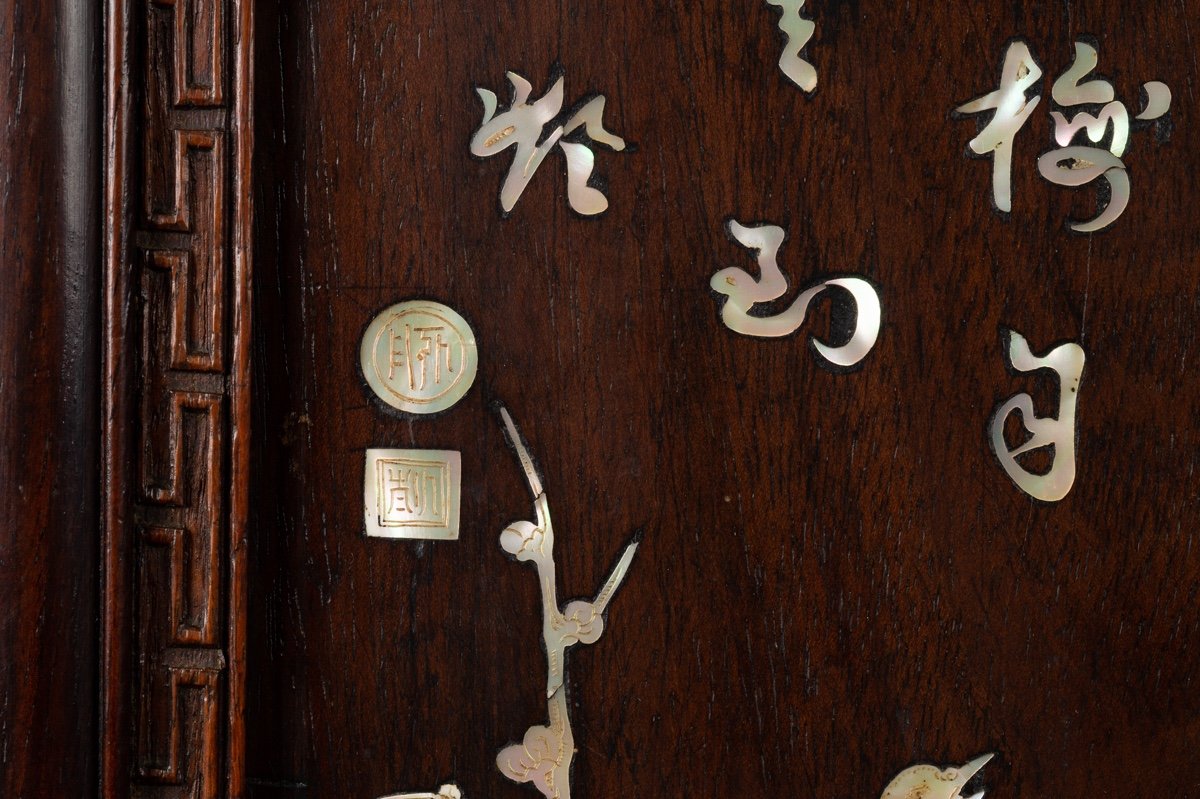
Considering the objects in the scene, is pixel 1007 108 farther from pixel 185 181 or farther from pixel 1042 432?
pixel 185 181

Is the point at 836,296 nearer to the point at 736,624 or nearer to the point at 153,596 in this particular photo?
the point at 736,624

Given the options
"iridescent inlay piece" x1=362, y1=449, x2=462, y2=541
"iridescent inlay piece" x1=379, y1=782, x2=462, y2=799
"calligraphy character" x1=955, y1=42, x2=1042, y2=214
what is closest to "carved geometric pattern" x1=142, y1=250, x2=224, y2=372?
"iridescent inlay piece" x1=362, y1=449, x2=462, y2=541

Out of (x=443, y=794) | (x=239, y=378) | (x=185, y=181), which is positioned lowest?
(x=443, y=794)

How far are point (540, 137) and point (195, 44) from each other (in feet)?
0.62

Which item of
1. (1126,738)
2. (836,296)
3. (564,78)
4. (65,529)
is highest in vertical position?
(564,78)

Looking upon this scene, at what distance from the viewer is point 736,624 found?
19.4 inches

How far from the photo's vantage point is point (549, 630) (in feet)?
1.62

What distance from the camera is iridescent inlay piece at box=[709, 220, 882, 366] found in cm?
49

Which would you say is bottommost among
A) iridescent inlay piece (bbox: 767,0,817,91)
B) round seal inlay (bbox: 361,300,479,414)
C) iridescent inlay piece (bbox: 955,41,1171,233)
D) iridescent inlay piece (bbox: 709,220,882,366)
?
round seal inlay (bbox: 361,300,479,414)

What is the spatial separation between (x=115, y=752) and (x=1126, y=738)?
21.8 inches

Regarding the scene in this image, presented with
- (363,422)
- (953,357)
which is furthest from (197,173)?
(953,357)

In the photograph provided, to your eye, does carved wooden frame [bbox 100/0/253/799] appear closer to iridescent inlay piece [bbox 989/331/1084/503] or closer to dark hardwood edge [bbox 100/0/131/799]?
dark hardwood edge [bbox 100/0/131/799]

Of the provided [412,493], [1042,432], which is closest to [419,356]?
[412,493]

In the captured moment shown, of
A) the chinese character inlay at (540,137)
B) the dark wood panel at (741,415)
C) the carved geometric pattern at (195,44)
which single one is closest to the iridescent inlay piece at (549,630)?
the dark wood panel at (741,415)
